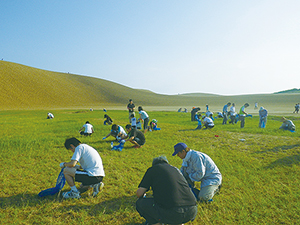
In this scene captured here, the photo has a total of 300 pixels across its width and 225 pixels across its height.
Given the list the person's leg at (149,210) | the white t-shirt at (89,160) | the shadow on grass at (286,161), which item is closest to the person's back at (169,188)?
the person's leg at (149,210)

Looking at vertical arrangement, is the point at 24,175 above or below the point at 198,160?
below

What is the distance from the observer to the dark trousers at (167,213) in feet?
10.4

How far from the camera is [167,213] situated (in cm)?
320

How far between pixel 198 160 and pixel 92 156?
9.66 feet

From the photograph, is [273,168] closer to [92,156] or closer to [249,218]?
[249,218]

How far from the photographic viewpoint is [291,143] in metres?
10.2

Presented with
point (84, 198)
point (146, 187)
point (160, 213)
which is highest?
point (146, 187)

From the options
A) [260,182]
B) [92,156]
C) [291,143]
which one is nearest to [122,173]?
[92,156]

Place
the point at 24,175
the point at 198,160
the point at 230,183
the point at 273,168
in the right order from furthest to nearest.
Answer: the point at 273,168
the point at 24,175
the point at 230,183
the point at 198,160

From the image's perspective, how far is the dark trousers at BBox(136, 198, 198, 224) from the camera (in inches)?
125

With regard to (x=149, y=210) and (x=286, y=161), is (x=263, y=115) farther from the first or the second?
(x=149, y=210)

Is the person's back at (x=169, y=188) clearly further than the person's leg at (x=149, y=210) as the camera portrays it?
No

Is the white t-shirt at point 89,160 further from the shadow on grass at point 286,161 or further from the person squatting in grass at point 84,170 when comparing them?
the shadow on grass at point 286,161

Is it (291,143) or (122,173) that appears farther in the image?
(291,143)
